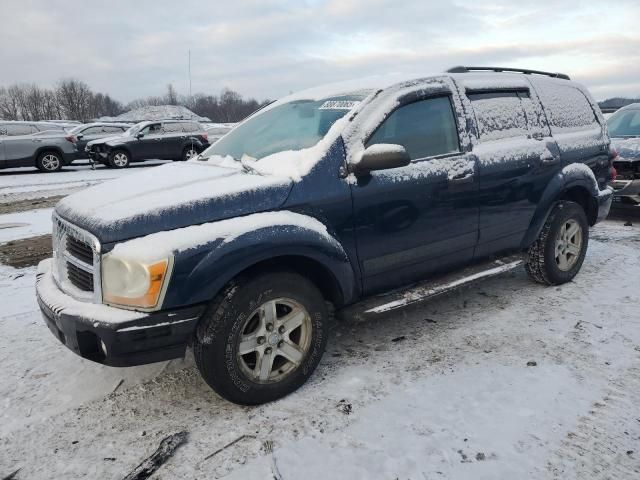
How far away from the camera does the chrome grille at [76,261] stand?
2.50m

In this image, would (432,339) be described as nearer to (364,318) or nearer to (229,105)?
(364,318)

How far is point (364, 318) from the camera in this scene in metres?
3.13

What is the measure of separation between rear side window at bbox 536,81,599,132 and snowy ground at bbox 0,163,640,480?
166 centimetres

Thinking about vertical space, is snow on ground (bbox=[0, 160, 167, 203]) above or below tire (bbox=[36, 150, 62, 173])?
below

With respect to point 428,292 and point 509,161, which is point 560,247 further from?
point 428,292

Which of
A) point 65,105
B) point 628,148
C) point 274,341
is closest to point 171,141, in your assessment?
point 628,148

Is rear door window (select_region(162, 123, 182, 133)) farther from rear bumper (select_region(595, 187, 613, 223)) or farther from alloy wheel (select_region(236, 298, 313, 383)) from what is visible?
alloy wheel (select_region(236, 298, 313, 383))

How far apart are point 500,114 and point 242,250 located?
98.2 inches

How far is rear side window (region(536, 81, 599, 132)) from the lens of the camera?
4281mm

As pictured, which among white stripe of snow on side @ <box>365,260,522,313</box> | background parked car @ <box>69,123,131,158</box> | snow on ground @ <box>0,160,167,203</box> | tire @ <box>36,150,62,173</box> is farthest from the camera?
background parked car @ <box>69,123,131,158</box>

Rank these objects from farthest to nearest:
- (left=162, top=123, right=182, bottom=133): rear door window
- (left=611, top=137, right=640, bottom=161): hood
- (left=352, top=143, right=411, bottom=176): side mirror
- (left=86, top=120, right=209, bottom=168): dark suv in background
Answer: (left=162, top=123, right=182, bottom=133): rear door window → (left=86, top=120, right=209, bottom=168): dark suv in background → (left=611, top=137, right=640, bottom=161): hood → (left=352, top=143, right=411, bottom=176): side mirror

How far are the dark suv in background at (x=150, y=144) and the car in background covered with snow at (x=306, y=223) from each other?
14.0 meters

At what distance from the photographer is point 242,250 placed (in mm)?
2529

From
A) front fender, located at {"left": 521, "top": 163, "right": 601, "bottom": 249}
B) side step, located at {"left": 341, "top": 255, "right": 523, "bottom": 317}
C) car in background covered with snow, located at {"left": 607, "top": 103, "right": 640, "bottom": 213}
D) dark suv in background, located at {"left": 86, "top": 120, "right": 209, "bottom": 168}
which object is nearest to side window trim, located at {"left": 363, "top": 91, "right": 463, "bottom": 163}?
side step, located at {"left": 341, "top": 255, "right": 523, "bottom": 317}
